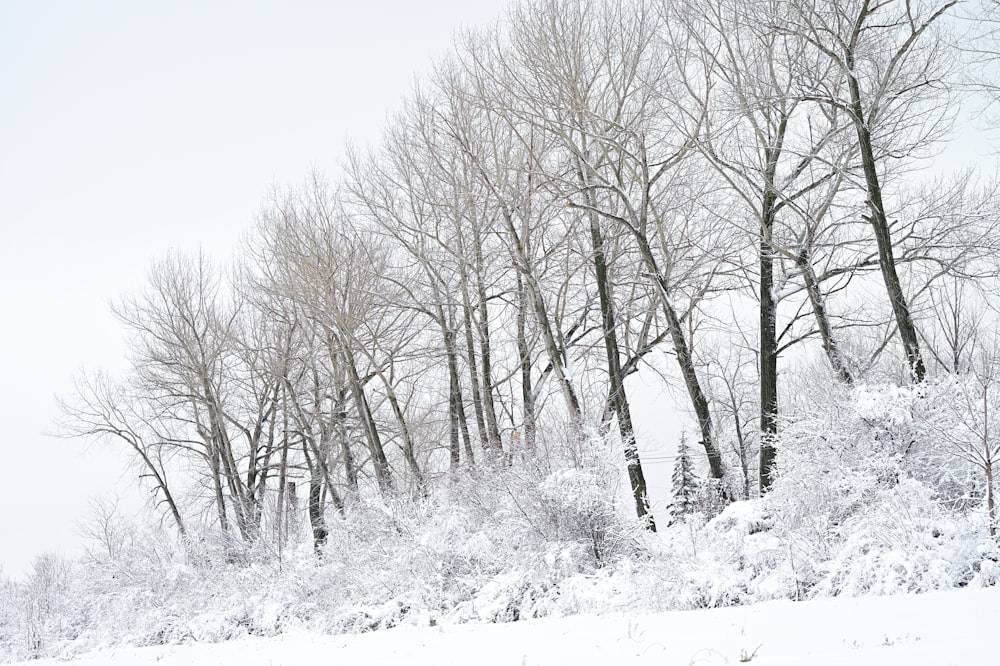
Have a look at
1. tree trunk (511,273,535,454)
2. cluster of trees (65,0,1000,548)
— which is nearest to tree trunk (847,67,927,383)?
cluster of trees (65,0,1000,548)

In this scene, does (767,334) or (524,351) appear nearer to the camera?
(767,334)

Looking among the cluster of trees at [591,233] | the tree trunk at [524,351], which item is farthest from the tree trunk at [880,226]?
the tree trunk at [524,351]

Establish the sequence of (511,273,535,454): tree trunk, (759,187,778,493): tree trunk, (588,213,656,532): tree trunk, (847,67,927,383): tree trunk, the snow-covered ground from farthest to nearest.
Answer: (511,273,535,454): tree trunk
(588,213,656,532): tree trunk
(759,187,778,493): tree trunk
(847,67,927,383): tree trunk
the snow-covered ground

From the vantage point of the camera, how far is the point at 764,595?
7883 mm

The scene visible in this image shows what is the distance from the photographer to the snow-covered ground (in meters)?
4.64

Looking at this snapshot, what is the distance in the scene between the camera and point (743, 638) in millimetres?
5609

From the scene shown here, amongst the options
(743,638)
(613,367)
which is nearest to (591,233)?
(613,367)

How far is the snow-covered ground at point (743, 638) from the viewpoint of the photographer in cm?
464

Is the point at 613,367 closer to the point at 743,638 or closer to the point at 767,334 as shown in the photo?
the point at 767,334

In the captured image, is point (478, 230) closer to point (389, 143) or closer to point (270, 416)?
point (389, 143)

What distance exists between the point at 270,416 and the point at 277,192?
27.7ft

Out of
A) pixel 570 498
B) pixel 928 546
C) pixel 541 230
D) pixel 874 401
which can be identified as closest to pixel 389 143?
pixel 541 230

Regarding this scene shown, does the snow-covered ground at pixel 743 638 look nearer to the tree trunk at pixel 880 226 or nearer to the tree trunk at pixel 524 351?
the tree trunk at pixel 880 226

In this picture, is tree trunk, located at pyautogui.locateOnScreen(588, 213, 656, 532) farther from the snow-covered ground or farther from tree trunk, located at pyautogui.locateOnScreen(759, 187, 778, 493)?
the snow-covered ground
